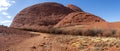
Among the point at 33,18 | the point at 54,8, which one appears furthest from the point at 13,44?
the point at 54,8

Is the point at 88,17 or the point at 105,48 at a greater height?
the point at 88,17

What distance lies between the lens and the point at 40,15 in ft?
152

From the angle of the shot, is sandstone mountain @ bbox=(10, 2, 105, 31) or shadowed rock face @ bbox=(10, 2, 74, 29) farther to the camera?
shadowed rock face @ bbox=(10, 2, 74, 29)

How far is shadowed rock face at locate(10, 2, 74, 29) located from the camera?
44.5m

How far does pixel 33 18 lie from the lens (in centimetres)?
4569

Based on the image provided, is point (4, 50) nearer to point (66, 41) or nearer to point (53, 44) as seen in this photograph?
point (53, 44)

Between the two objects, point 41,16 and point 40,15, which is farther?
point 40,15

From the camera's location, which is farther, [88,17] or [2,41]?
[88,17]

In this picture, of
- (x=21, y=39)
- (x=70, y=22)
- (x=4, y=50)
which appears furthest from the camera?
(x=70, y=22)

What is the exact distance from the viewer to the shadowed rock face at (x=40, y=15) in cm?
4450

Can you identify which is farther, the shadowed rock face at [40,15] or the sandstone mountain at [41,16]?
the shadowed rock face at [40,15]

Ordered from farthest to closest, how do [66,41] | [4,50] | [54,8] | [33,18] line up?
1. [54,8]
2. [33,18]
3. [66,41]
4. [4,50]

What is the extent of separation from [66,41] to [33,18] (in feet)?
100

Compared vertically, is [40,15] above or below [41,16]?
above
